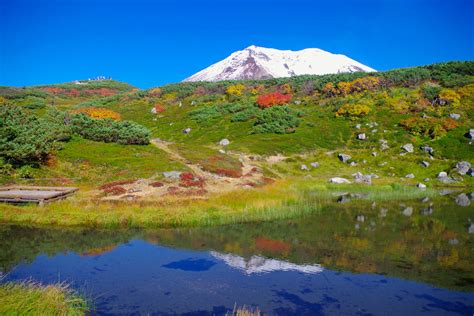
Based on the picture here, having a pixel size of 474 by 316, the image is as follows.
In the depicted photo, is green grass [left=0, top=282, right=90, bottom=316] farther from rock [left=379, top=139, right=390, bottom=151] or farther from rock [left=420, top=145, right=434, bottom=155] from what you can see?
rock [left=420, top=145, right=434, bottom=155]

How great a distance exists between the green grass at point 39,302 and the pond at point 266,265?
124 centimetres

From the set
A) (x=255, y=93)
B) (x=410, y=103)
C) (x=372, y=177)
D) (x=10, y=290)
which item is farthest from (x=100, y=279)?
(x=255, y=93)

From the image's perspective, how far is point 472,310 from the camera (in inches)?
685

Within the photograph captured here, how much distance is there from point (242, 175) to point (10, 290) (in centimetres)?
4019

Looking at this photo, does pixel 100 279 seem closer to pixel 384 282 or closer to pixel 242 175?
pixel 384 282

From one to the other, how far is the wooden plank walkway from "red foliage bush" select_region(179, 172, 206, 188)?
11.7 m

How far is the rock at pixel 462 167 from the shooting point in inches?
2436

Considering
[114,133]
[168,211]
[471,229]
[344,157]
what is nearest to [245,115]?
[344,157]

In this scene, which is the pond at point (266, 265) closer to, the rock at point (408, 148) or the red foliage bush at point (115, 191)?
the red foliage bush at point (115, 191)

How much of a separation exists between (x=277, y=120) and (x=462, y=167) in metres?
42.3

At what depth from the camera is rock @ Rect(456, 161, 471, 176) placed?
61875 millimetres

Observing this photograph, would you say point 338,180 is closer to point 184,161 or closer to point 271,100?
point 184,161

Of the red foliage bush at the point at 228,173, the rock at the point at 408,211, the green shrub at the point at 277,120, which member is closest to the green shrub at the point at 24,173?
the red foliage bush at the point at 228,173

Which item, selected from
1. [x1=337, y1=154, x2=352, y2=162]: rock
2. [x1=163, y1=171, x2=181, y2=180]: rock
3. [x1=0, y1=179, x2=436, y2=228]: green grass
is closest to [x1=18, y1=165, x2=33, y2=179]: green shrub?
[x1=0, y1=179, x2=436, y2=228]: green grass
